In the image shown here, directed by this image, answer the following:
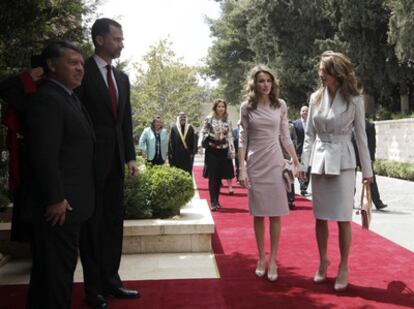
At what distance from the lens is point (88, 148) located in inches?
124

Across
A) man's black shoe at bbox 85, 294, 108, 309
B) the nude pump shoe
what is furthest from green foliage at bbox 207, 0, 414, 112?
man's black shoe at bbox 85, 294, 108, 309

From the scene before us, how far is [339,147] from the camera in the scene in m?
4.38

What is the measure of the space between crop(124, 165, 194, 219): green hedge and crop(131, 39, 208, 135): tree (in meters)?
36.6

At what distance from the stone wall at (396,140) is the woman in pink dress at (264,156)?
1535cm

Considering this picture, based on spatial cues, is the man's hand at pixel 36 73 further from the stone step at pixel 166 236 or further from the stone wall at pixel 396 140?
the stone wall at pixel 396 140

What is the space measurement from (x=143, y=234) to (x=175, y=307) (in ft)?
5.95

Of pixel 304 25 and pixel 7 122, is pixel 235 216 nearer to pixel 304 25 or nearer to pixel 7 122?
pixel 7 122

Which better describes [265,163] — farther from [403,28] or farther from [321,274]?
[403,28]

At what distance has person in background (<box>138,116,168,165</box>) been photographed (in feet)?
38.9

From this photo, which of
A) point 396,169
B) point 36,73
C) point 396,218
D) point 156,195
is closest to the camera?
point 36,73

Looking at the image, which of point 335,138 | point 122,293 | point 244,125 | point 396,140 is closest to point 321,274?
point 335,138

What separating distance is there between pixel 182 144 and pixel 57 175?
891cm

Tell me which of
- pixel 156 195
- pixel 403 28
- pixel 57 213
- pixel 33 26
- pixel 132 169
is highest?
pixel 403 28

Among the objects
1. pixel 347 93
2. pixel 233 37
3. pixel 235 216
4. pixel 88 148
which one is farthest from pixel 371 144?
pixel 233 37
